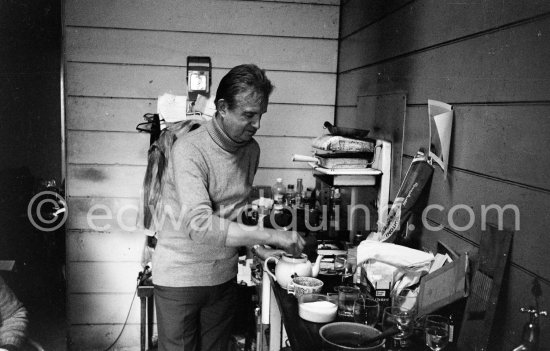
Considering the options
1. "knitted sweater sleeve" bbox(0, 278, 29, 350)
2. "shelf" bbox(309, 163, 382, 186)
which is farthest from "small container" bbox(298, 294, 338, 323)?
"knitted sweater sleeve" bbox(0, 278, 29, 350)

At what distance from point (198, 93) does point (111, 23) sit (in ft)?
2.42

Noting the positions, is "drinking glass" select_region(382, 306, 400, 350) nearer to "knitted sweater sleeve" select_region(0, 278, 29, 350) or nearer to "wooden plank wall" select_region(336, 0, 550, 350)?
"wooden plank wall" select_region(336, 0, 550, 350)

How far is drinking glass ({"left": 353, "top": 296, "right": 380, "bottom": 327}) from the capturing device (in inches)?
64.4

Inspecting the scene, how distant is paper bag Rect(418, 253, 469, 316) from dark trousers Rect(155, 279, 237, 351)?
979 millimetres

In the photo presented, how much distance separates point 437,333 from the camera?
1.44 meters

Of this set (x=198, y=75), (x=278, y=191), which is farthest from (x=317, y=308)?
(x=198, y=75)

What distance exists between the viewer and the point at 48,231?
313cm

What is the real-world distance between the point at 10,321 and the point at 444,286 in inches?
62.3

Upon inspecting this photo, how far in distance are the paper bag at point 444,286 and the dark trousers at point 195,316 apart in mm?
979

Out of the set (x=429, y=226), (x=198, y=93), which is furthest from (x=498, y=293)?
(x=198, y=93)

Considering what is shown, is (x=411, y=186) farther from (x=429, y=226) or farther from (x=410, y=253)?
(x=410, y=253)

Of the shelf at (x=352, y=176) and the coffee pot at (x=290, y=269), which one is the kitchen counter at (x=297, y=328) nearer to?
the coffee pot at (x=290, y=269)

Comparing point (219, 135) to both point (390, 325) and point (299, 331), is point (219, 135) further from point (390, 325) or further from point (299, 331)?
point (390, 325)

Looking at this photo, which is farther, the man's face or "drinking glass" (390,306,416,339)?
the man's face
